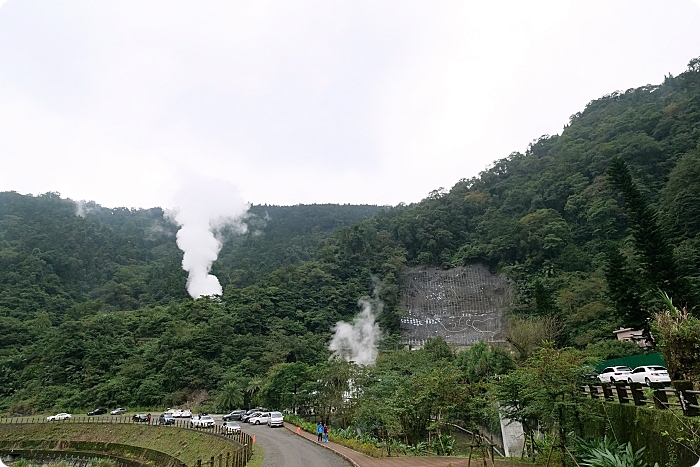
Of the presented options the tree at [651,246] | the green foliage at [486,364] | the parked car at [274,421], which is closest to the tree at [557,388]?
the green foliage at [486,364]

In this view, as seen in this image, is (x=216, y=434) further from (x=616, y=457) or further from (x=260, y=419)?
(x=616, y=457)

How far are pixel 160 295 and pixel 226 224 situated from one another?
1209 inches

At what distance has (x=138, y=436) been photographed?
92.0 ft

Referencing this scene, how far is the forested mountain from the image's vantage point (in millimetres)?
35219

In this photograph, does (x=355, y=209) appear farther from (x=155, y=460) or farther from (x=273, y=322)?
(x=155, y=460)

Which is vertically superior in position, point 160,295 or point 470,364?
point 160,295

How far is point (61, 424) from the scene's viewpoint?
3247cm

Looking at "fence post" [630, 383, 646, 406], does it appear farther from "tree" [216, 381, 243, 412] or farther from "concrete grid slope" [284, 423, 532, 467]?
"tree" [216, 381, 243, 412]

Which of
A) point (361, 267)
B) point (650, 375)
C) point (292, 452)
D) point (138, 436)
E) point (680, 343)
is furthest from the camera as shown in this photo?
point (361, 267)

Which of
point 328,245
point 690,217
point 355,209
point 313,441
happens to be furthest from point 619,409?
point 355,209

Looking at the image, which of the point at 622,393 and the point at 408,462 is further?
the point at 408,462

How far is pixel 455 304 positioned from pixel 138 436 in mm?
43371

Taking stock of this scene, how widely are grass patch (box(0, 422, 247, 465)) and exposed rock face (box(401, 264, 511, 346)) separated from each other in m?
33.2

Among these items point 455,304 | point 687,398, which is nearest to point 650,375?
point 687,398
